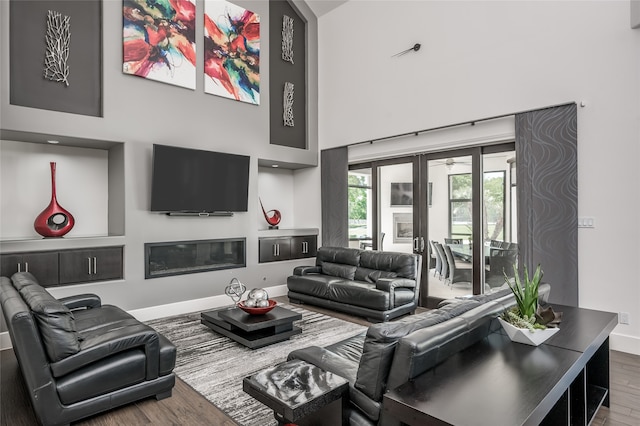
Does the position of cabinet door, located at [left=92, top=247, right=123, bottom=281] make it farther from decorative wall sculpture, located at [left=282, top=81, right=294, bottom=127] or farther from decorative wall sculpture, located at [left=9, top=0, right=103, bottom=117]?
decorative wall sculpture, located at [left=282, top=81, right=294, bottom=127]

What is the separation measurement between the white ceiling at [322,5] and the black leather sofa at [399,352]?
6.48m

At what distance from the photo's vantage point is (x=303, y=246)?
720cm

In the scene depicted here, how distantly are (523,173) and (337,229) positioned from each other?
334 cm

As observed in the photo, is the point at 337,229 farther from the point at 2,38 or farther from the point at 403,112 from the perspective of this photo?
the point at 2,38

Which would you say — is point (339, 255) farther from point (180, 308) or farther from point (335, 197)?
point (180, 308)

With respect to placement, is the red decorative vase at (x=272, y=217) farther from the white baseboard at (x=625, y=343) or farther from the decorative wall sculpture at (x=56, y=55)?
the white baseboard at (x=625, y=343)

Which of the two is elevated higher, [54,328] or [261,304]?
[54,328]

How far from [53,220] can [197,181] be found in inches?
72.4

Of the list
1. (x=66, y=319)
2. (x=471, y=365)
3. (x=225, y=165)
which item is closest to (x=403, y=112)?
(x=225, y=165)

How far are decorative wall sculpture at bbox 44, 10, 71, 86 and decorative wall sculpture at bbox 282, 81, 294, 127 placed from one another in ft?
11.1

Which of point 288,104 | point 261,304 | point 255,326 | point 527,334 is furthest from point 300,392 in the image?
point 288,104

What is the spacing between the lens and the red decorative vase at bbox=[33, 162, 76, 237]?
4.57 meters

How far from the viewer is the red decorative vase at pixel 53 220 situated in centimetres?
457

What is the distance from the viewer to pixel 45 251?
4.34 metres
